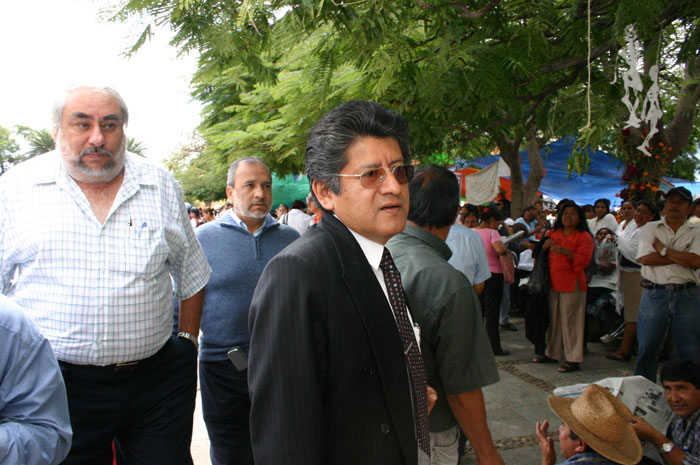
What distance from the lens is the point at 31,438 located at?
137 cm

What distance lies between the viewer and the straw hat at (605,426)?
2551mm

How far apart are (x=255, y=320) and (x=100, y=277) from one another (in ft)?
3.42

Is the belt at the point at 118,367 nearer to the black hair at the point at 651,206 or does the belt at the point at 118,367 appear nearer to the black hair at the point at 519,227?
the black hair at the point at 651,206

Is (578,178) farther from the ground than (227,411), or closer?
closer

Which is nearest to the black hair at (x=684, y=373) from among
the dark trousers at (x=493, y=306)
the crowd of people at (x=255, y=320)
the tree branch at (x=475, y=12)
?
the crowd of people at (x=255, y=320)

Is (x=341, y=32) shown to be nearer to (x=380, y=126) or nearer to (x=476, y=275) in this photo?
(x=380, y=126)

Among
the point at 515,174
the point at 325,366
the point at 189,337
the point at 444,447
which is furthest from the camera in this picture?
Result: the point at 515,174

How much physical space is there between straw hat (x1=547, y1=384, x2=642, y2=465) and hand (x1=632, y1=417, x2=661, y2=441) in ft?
1.18

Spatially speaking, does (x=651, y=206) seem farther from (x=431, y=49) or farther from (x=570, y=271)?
(x=431, y=49)

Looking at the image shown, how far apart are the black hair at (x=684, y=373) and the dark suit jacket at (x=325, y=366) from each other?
2572mm

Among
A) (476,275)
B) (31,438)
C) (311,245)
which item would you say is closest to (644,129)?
(476,275)

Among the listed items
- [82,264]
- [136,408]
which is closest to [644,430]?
[136,408]

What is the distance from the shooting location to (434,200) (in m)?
2.49

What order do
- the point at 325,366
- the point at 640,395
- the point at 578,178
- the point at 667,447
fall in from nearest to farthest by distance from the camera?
the point at 325,366 < the point at 667,447 < the point at 640,395 < the point at 578,178
